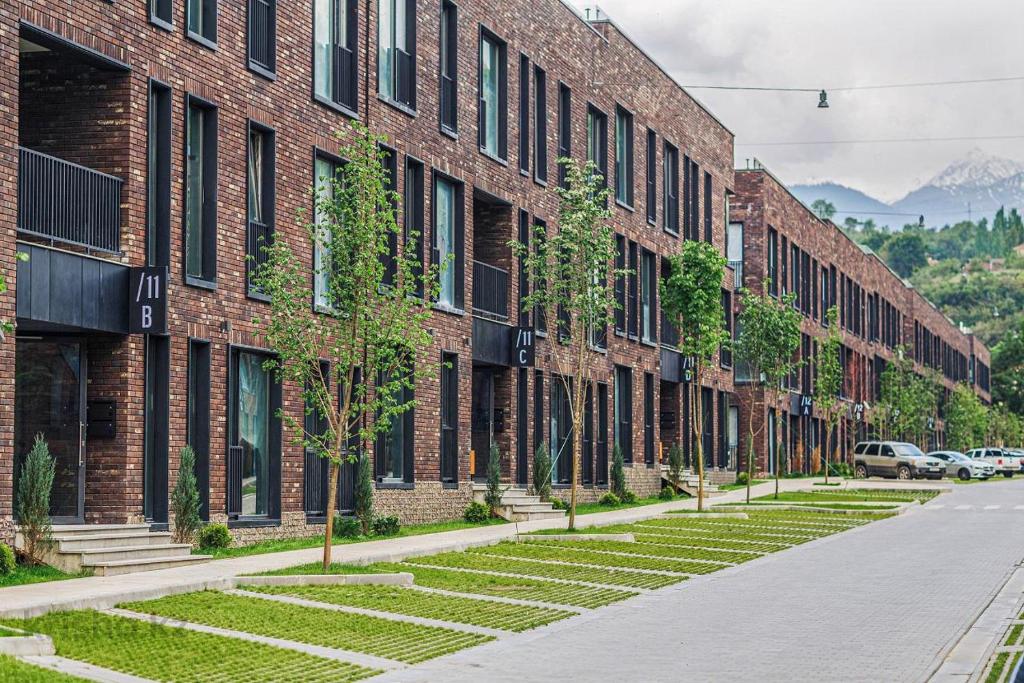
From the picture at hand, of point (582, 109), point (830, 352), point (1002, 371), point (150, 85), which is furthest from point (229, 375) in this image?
point (1002, 371)

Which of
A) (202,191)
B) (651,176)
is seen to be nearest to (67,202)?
(202,191)

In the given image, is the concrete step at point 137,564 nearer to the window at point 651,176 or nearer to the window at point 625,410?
the window at point 625,410

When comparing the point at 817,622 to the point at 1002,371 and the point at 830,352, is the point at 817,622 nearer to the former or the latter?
the point at 830,352

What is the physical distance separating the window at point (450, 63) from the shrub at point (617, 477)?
12.3m

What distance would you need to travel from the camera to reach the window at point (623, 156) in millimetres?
44062

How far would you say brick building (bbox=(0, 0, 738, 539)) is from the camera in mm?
20703

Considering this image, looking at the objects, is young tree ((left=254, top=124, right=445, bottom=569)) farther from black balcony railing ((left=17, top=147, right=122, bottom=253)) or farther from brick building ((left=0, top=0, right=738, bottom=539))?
black balcony railing ((left=17, top=147, right=122, bottom=253))

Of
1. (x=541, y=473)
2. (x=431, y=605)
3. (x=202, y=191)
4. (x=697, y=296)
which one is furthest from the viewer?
(x=697, y=296)

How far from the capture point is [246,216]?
969 inches

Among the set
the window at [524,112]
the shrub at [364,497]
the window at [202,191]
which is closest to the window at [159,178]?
the window at [202,191]

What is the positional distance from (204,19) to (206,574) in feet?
30.8

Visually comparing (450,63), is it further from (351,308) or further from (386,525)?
(351,308)

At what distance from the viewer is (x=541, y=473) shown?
35.9 metres

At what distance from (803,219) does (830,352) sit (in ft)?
47.9
